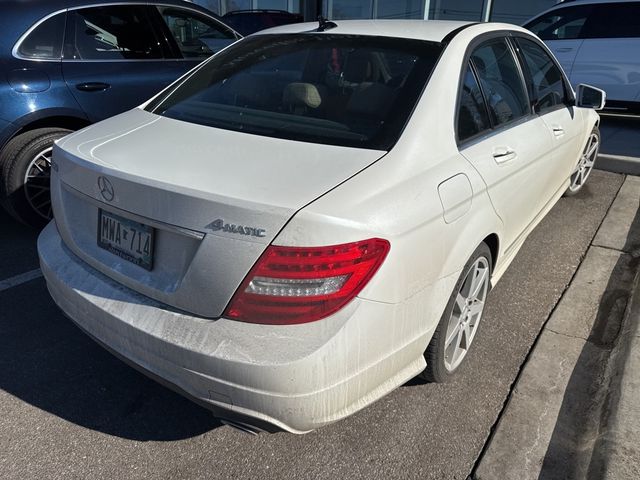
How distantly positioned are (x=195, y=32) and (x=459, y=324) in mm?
3928

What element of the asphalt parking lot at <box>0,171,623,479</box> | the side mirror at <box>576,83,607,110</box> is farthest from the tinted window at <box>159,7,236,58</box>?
the side mirror at <box>576,83,607,110</box>

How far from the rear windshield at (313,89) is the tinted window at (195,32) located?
2.06m

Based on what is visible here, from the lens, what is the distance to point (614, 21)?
7.53m

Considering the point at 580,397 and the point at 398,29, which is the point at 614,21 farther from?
the point at 580,397

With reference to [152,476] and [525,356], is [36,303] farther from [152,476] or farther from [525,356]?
[525,356]

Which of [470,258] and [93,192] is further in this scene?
[470,258]

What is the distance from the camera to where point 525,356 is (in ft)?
9.30

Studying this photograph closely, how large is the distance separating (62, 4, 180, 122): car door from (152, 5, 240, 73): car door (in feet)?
0.35

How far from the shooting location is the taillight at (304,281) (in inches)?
65.9

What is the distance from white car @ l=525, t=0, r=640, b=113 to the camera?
7.34m

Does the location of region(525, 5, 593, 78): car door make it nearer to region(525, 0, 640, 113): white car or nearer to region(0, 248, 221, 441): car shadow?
region(525, 0, 640, 113): white car

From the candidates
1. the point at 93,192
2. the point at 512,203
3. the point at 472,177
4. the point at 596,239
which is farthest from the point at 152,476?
the point at 596,239

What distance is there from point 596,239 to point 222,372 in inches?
138

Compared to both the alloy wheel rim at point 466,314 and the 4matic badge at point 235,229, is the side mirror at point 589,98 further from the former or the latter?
the 4matic badge at point 235,229
